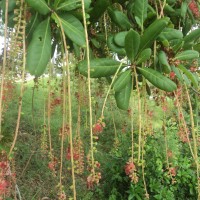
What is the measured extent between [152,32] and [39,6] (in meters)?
0.33

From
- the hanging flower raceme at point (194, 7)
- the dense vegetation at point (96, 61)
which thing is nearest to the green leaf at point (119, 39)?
the dense vegetation at point (96, 61)

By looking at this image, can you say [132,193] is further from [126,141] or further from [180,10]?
[180,10]

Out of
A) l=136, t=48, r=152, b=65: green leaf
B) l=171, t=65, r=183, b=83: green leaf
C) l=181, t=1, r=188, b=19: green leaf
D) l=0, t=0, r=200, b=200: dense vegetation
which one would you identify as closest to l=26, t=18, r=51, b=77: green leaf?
l=0, t=0, r=200, b=200: dense vegetation

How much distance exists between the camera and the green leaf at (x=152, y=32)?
0.93 meters

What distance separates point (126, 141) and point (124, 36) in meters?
2.02

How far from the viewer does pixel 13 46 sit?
0.77 metres

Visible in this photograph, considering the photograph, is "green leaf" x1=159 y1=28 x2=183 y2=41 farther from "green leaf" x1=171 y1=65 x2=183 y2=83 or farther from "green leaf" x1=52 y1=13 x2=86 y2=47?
"green leaf" x1=52 y1=13 x2=86 y2=47

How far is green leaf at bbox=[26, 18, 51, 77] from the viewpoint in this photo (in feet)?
2.63

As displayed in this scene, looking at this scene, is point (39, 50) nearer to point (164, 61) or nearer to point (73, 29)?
point (73, 29)

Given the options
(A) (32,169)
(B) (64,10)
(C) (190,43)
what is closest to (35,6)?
(B) (64,10)

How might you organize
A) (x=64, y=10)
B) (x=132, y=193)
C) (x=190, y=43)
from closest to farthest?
(x=64, y=10) < (x=190, y=43) < (x=132, y=193)

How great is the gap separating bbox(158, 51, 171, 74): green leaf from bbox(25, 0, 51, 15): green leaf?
36 centimetres

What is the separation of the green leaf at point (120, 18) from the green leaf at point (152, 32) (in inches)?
4.5

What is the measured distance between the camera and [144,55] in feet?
3.15
